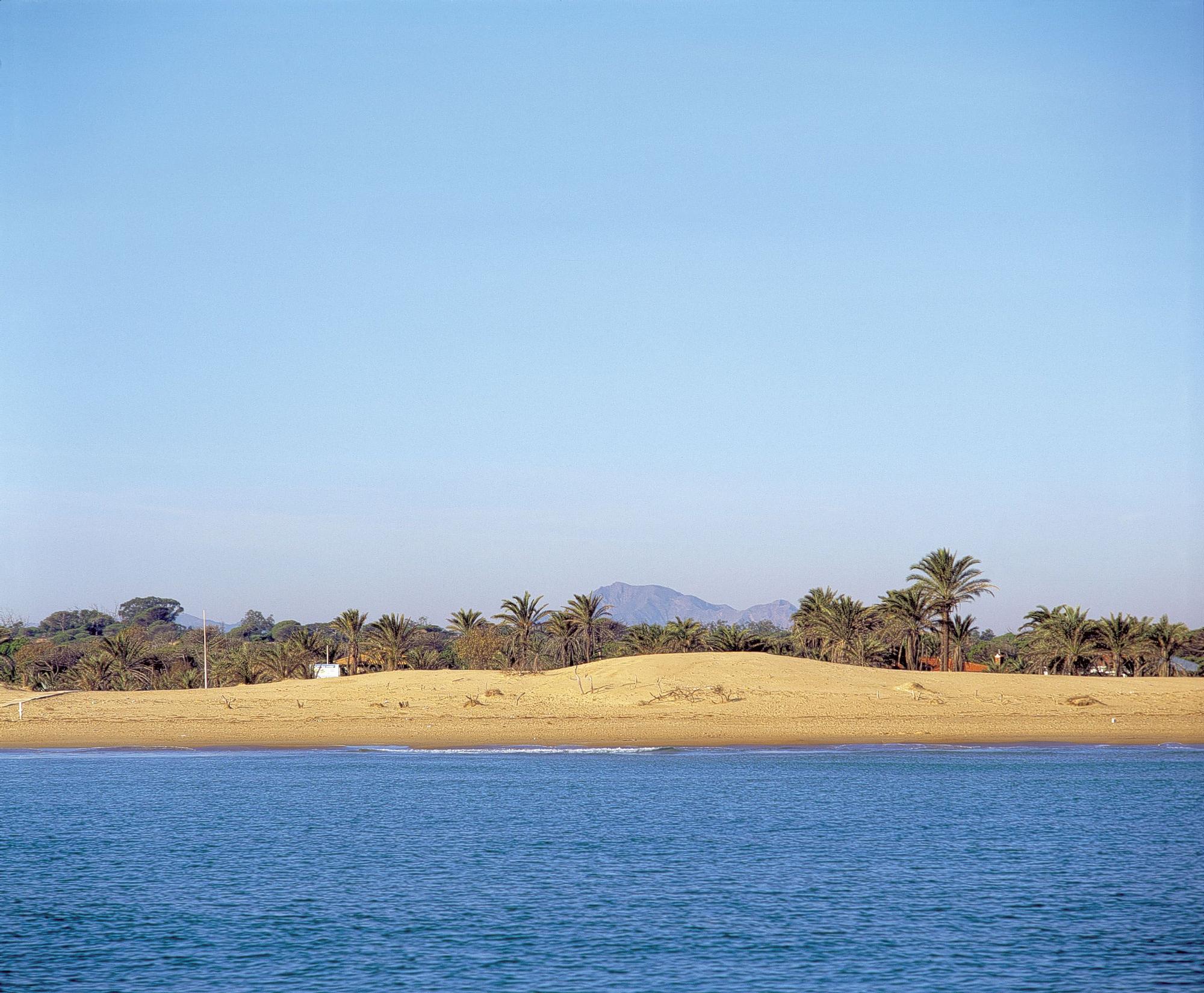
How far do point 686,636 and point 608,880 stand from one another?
2636 inches

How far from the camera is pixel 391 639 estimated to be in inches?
3501

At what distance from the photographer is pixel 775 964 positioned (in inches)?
702

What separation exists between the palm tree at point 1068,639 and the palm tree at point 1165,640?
375 centimetres

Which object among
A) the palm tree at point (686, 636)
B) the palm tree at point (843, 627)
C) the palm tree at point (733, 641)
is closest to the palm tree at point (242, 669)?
the palm tree at point (686, 636)

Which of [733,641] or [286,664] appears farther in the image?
[733,641]

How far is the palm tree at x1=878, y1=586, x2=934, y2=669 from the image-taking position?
8019cm

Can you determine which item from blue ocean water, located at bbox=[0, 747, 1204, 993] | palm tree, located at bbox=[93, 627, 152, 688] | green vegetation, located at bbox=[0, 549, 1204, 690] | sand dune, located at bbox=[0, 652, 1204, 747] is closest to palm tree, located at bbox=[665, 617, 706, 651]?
green vegetation, located at bbox=[0, 549, 1204, 690]

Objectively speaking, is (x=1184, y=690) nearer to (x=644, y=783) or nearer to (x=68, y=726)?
(x=644, y=783)

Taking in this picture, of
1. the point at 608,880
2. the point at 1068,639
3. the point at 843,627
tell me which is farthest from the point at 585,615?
the point at 608,880

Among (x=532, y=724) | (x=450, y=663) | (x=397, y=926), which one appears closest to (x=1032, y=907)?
(x=397, y=926)

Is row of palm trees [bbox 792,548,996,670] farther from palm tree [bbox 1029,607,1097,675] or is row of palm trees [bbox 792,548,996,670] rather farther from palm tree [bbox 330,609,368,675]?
palm tree [bbox 330,609,368,675]

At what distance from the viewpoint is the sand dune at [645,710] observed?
5381cm

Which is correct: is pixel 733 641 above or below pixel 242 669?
above

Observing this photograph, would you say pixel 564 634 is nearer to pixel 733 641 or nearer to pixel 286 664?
pixel 733 641
